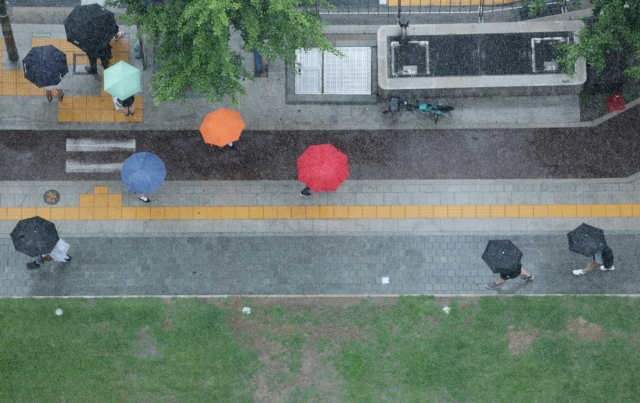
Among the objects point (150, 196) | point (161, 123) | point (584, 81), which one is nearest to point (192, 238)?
point (150, 196)

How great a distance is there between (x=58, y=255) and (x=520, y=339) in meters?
15.1

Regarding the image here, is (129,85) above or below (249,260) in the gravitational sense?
above

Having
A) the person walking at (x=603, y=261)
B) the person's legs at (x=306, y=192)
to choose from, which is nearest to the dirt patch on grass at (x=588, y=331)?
the person walking at (x=603, y=261)

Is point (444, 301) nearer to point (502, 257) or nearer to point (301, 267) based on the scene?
point (502, 257)

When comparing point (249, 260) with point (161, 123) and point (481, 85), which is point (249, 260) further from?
point (481, 85)

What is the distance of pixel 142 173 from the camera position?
23.5 metres

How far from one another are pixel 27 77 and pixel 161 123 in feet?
14.6

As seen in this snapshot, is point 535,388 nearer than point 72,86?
Yes

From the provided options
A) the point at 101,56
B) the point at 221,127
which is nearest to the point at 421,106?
the point at 221,127

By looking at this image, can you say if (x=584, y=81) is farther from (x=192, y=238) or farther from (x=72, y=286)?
(x=72, y=286)

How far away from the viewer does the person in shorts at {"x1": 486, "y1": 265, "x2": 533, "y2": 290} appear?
23.1 meters

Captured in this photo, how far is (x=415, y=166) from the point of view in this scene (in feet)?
84.5

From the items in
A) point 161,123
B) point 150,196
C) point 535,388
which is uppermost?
point 161,123

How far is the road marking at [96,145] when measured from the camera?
1011 inches
